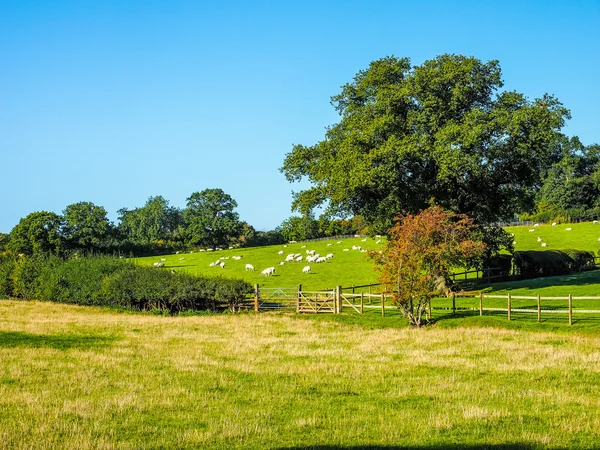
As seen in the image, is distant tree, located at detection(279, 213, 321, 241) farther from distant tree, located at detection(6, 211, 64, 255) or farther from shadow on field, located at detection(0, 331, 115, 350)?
shadow on field, located at detection(0, 331, 115, 350)

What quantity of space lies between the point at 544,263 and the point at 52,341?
46.0 metres

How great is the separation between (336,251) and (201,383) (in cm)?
7087

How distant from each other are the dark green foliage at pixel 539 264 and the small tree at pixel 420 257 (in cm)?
2583

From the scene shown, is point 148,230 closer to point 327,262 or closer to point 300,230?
point 300,230

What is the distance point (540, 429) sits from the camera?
43.1 feet

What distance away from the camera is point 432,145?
4338 centimetres

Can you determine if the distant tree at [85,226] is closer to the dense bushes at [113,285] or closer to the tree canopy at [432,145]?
the dense bushes at [113,285]

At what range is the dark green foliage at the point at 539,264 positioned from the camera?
58.6 m

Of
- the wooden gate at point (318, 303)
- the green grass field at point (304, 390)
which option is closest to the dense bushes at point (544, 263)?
the wooden gate at point (318, 303)

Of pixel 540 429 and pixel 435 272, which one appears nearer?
pixel 540 429

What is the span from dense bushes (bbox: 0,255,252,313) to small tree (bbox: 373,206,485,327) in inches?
602

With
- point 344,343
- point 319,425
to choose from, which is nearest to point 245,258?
point 344,343

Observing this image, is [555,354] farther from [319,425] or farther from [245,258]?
[245,258]

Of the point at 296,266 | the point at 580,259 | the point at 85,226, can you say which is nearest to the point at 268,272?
the point at 296,266
